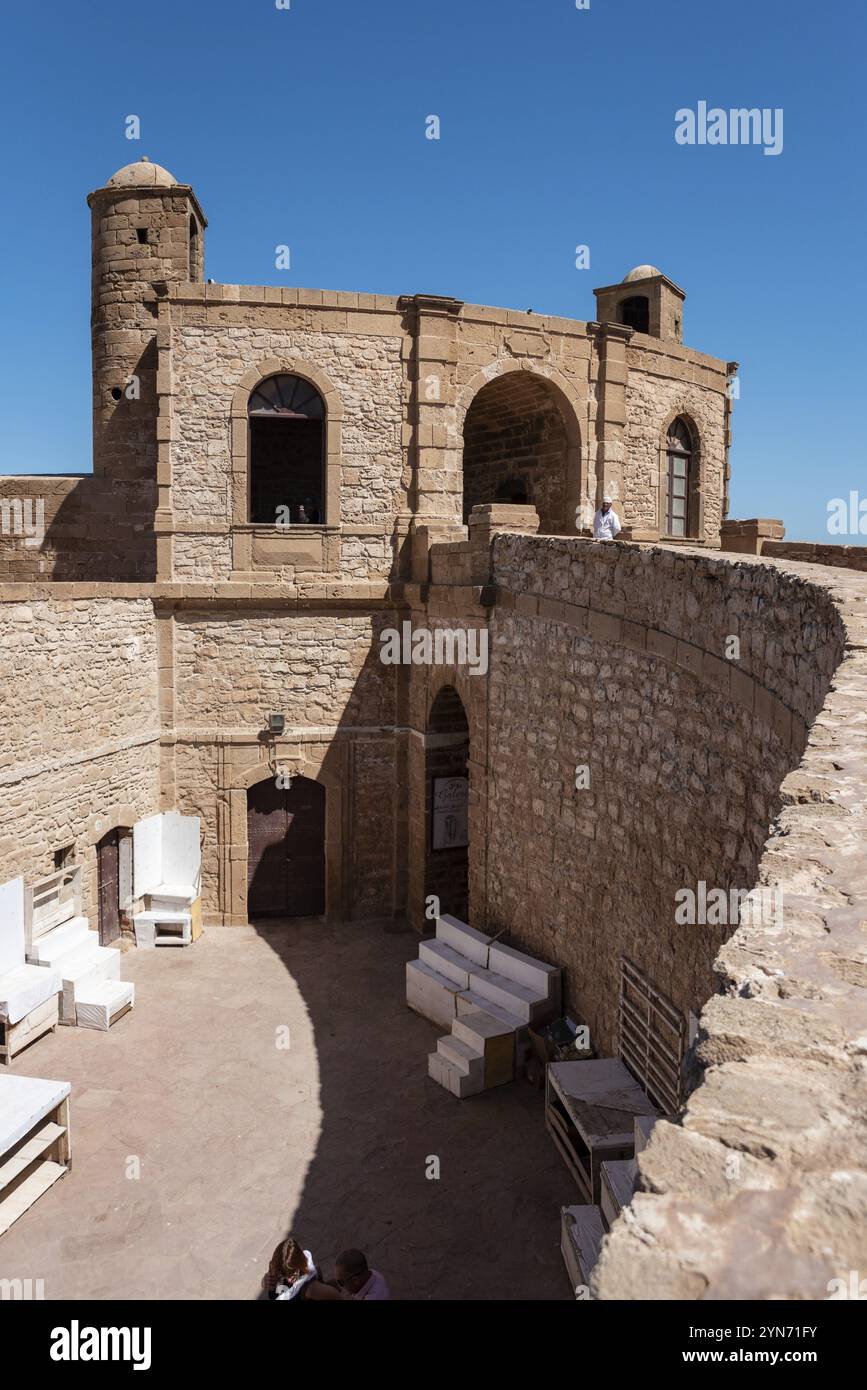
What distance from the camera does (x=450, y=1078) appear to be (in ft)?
30.0

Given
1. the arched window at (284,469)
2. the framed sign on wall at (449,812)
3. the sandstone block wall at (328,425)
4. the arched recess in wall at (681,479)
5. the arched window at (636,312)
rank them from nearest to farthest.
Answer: the sandstone block wall at (328,425), the framed sign on wall at (449,812), the arched recess in wall at (681,479), the arched window at (636,312), the arched window at (284,469)

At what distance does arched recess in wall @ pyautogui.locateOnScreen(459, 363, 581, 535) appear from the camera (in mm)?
14180

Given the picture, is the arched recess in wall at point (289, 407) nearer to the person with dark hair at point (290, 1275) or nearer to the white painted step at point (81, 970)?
the white painted step at point (81, 970)

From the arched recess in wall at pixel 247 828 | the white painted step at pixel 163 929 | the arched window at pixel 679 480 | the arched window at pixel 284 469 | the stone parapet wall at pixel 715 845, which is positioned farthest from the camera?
the arched window at pixel 284 469

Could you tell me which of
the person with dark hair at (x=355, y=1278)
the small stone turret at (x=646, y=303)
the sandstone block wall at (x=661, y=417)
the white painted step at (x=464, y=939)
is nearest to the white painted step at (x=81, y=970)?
the white painted step at (x=464, y=939)

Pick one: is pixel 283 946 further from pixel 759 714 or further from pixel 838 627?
pixel 838 627

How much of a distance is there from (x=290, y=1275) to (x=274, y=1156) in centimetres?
242

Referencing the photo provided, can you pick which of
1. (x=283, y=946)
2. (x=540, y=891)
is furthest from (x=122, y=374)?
(x=540, y=891)

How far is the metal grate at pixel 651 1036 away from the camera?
686 cm

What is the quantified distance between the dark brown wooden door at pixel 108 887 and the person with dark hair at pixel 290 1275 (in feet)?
23.4

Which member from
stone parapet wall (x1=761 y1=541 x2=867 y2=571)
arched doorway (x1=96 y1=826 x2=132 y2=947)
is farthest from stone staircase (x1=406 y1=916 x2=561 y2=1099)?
stone parapet wall (x1=761 y1=541 x2=867 y2=571)

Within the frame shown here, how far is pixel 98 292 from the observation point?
14.2m

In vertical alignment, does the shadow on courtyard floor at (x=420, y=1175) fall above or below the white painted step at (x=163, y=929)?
below
